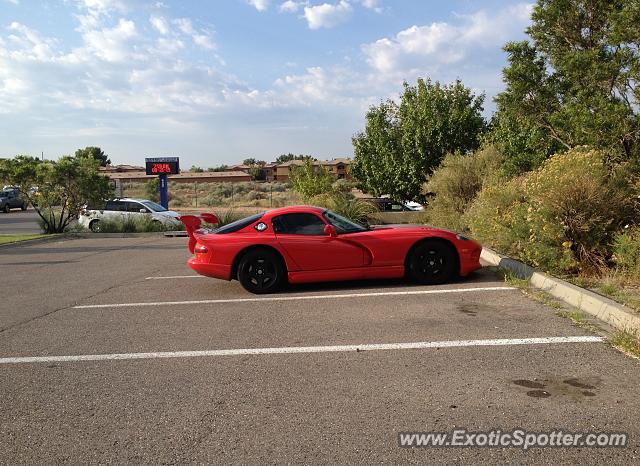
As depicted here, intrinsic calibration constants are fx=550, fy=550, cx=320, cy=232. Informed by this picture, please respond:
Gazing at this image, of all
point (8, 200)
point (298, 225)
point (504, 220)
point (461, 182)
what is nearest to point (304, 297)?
point (298, 225)

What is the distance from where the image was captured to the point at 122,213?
71.4ft

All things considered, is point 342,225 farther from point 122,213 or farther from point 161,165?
point 161,165

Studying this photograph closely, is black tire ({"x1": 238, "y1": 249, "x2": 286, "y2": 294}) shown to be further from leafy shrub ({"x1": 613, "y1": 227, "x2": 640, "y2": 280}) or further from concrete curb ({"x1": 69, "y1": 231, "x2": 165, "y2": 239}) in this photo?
concrete curb ({"x1": 69, "y1": 231, "x2": 165, "y2": 239})

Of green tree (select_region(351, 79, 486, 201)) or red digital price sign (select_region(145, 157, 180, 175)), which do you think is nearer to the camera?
green tree (select_region(351, 79, 486, 201))

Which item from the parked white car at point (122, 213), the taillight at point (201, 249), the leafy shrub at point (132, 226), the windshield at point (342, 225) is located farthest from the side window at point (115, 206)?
the windshield at point (342, 225)

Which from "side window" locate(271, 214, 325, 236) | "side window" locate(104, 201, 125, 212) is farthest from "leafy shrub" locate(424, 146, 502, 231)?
"side window" locate(104, 201, 125, 212)

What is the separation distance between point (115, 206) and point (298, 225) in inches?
629

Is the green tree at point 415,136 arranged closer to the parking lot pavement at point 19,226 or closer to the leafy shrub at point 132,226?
the leafy shrub at point 132,226

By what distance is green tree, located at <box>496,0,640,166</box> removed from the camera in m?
10.2

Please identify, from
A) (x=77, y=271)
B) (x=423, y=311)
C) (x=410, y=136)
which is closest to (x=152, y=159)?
(x=410, y=136)

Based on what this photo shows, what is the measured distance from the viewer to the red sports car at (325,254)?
802 centimetres

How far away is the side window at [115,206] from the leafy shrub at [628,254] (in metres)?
18.9

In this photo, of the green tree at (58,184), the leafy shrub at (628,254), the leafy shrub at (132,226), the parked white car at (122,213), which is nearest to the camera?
the leafy shrub at (628,254)

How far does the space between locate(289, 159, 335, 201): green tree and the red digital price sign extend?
7.16 m
